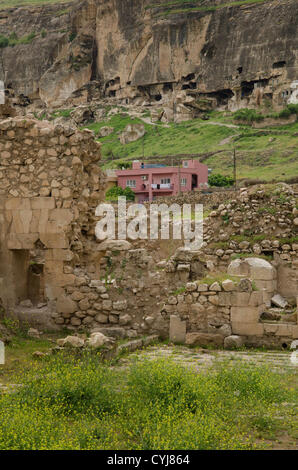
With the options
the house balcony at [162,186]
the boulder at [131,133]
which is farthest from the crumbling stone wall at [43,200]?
the boulder at [131,133]

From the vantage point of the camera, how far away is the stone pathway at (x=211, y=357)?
6816mm

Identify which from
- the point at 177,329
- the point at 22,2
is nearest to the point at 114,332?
the point at 177,329

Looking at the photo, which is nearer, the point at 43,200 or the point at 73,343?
the point at 73,343

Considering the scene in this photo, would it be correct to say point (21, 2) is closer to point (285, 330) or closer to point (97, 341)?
point (285, 330)

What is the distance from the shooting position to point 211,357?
7.34m

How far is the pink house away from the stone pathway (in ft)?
125

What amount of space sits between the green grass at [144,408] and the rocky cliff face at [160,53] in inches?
2790

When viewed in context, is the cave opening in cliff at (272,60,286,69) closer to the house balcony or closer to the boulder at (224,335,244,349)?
the house balcony

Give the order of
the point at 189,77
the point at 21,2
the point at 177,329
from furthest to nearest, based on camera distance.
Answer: the point at 21,2 < the point at 189,77 < the point at 177,329

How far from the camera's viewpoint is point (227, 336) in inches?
313

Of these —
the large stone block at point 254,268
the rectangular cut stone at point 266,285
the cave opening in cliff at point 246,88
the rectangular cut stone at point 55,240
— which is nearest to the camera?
the rectangular cut stone at point 55,240

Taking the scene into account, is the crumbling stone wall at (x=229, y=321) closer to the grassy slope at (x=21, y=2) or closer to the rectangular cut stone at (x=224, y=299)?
the rectangular cut stone at (x=224, y=299)

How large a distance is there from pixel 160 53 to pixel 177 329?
85.0 m
